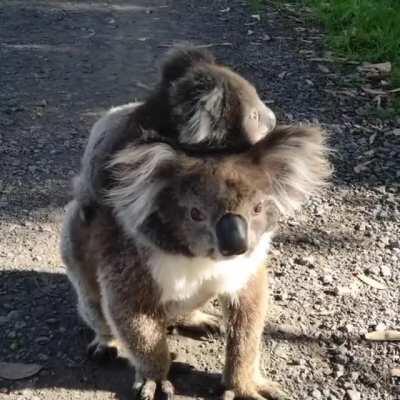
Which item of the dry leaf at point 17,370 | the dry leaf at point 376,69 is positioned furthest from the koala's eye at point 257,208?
the dry leaf at point 376,69

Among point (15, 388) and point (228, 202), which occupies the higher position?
point (228, 202)

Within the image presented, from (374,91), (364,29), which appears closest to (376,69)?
(374,91)

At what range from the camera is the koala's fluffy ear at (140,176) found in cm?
210

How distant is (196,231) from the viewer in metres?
2.16

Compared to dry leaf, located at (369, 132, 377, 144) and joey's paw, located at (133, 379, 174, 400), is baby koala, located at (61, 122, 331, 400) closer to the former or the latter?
joey's paw, located at (133, 379, 174, 400)

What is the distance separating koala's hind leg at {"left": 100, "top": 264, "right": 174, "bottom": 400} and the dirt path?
16cm

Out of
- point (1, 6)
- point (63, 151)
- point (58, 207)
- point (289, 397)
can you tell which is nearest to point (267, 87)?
point (63, 151)

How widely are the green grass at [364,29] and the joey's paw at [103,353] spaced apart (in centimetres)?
304

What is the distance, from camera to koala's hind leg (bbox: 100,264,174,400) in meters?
2.39

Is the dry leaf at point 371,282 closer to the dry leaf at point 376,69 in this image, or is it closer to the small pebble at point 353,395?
the small pebble at point 353,395

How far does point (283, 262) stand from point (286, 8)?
4328 mm

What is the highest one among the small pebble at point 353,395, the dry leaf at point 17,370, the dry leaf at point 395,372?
the small pebble at point 353,395

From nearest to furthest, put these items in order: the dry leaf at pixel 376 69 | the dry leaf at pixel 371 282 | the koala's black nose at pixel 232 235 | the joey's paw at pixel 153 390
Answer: the koala's black nose at pixel 232 235, the joey's paw at pixel 153 390, the dry leaf at pixel 371 282, the dry leaf at pixel 376 69

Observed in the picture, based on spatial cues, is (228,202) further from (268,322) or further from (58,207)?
(58,207)
